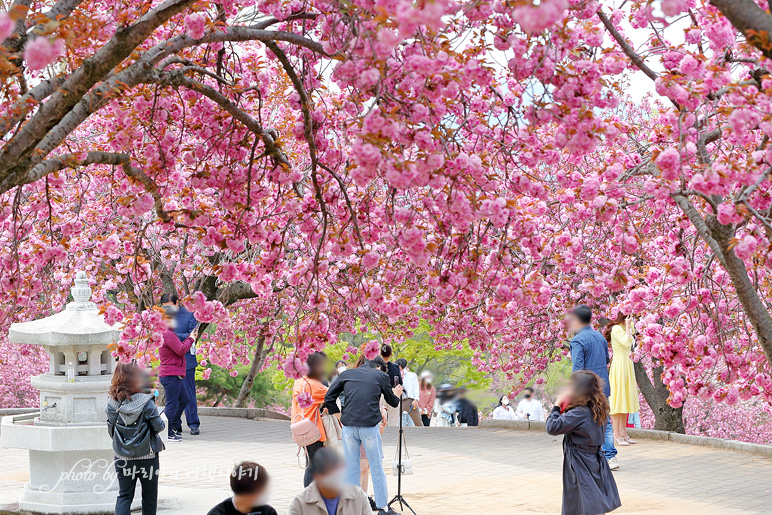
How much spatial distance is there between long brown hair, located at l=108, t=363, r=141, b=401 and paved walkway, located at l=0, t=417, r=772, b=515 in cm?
157

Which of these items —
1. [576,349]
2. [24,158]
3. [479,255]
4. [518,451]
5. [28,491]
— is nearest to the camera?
[24,158]

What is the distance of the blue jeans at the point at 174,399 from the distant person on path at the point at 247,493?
7.29 m

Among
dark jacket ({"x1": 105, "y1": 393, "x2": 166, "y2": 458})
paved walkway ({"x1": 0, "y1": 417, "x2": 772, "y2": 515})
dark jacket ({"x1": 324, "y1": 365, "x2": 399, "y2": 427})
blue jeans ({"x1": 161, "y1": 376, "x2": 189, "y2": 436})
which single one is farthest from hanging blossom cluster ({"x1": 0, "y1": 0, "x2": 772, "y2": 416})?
blue jeans ({"x1": 161, "y1": 376, "x2": 189, "y2": 436})

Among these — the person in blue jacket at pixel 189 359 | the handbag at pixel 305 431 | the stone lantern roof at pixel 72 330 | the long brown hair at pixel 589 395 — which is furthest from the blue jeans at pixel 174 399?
the long brown hair at pixel 589 395

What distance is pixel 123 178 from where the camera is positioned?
20.1ft

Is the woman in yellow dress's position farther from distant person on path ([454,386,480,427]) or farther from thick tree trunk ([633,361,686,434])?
distant person on path ([454,386,480,427])

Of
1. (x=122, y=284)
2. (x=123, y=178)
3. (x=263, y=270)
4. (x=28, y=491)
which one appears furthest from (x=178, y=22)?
(x=122, y=284)

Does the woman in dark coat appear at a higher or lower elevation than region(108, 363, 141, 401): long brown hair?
lower

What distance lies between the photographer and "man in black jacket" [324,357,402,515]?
7.53m

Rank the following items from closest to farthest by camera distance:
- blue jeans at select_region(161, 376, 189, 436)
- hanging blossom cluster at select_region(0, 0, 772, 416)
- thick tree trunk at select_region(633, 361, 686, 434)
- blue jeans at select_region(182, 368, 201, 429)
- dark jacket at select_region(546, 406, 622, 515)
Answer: hanging blossom cluster at select_region(0, 0, 772, 416) < dark jacket at select_region(546, 406, 622, 515) < blue jeans at select_region(161, 376, 189, 436) < blue jeans at select_region(182, 368, 201, 429) < thick tree trunk at select_region(633, 361, 686, 434)

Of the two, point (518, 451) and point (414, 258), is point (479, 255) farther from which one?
point (518, 451)

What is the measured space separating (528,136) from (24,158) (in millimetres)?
2638

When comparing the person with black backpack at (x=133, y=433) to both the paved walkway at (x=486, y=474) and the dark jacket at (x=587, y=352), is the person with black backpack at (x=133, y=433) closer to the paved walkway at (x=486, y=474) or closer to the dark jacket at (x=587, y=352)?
the paved walkway at (x=486, y=474)

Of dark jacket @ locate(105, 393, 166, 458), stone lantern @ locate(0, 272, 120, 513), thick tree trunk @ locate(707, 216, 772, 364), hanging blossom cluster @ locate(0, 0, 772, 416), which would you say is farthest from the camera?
stone lantern @ locate(0, 272, 120, 513)
